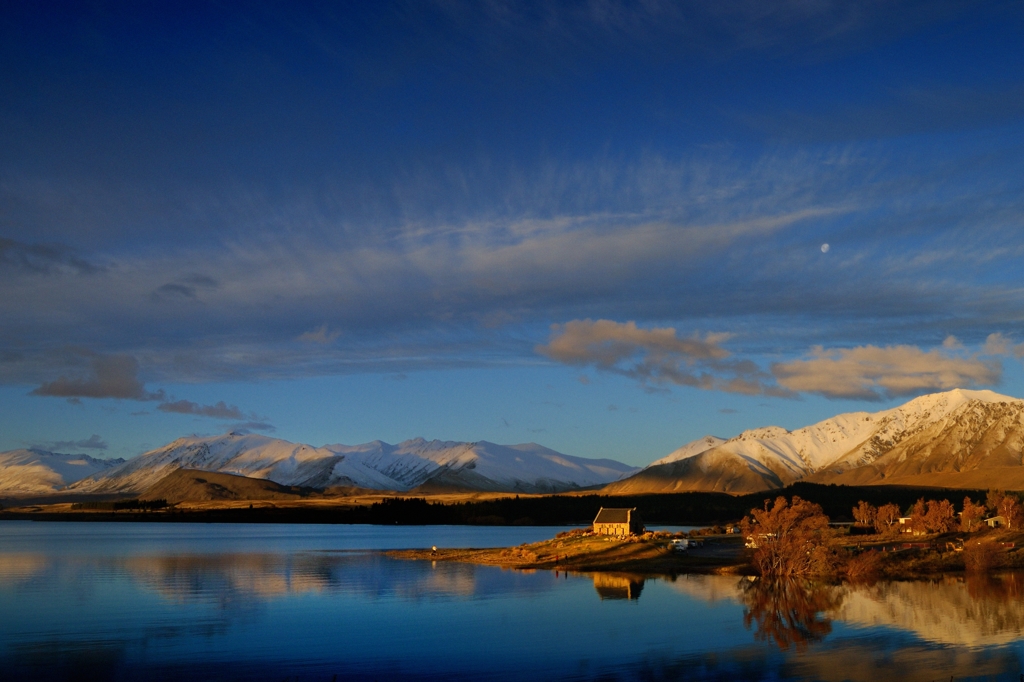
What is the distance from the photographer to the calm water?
45.8 metres

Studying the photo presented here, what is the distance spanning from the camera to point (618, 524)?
437 ft

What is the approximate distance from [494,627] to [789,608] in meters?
22.0

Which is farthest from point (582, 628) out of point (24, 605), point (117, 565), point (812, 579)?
point (117, 565)

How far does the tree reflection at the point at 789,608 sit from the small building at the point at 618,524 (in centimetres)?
4799

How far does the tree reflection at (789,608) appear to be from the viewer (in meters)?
55.1

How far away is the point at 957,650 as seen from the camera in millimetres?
50969

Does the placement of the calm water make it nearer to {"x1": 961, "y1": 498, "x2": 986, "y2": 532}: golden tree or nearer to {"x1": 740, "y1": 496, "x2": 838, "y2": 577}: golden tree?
{"x1": 740, "y1": 496, "x2": 838, "y2": 577}: golden tree

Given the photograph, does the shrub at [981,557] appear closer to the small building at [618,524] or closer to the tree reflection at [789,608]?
the tree reflection at [789,608]

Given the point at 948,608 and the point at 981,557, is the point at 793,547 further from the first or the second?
the point at 981,557

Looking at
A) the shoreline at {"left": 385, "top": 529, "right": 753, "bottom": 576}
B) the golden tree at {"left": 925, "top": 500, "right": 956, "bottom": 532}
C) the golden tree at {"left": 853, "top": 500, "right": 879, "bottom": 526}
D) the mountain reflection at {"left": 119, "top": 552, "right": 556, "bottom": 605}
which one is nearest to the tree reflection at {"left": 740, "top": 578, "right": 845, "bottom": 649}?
the shoreline at {"left": 385, "top": 529, "right": 753, "bottom": 576}

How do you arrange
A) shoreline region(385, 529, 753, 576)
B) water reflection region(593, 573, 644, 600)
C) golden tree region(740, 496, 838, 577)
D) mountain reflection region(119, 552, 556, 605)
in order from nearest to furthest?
water reflection region(593, 573, 644, 600)
mountain reflection region(119, 552, 556, 605)
golden tree region(740, 496, 838, 577)
shoreline region(385, 529, 753, 576)

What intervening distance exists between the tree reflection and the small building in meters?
48.0

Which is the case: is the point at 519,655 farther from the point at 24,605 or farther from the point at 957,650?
the point at 24,605

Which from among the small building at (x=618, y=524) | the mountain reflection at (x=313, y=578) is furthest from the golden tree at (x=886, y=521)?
the mountain reflection at (x=313, y=578)
